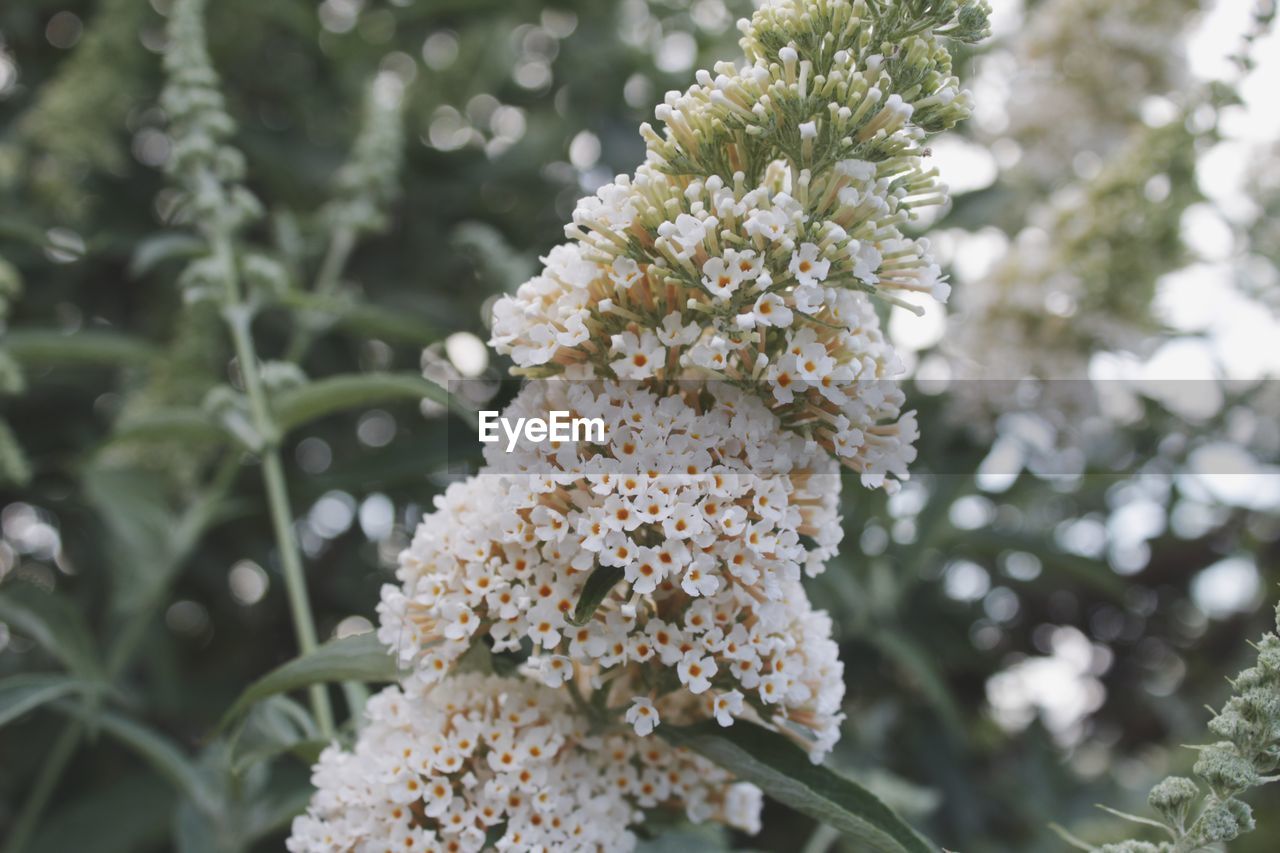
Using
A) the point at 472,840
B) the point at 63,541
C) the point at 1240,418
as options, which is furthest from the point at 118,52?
the point at 1240,418

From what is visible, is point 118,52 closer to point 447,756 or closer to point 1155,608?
point 447,756

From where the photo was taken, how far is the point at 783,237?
1.14m

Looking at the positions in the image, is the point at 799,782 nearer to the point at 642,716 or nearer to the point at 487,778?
the point at 642,716

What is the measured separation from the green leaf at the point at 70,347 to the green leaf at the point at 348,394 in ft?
1.64

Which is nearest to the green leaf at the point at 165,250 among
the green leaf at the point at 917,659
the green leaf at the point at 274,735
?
the green leaf at the point at 274,735

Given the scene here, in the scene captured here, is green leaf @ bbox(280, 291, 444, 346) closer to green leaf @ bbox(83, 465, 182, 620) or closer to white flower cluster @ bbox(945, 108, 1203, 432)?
green leaf @ bbox(83, 465, 182, 620)

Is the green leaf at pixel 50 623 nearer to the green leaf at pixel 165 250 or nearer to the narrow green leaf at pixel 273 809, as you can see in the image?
the narrow green leaf at pixel 273 809

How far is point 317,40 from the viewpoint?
3.04 meters

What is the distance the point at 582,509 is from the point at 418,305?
178 centimetres

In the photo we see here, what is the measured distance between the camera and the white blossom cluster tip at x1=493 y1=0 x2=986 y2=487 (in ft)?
3.77

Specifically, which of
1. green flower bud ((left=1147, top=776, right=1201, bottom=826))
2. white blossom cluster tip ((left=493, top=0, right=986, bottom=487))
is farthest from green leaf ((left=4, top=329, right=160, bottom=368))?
green flower bud ((left=1147, top=776, right=1201, bottom=826))

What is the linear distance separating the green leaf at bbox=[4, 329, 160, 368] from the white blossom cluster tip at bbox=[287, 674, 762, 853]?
119cm

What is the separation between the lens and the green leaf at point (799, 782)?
1129 millimetres

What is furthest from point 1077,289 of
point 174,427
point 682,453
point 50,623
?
point 50,623
